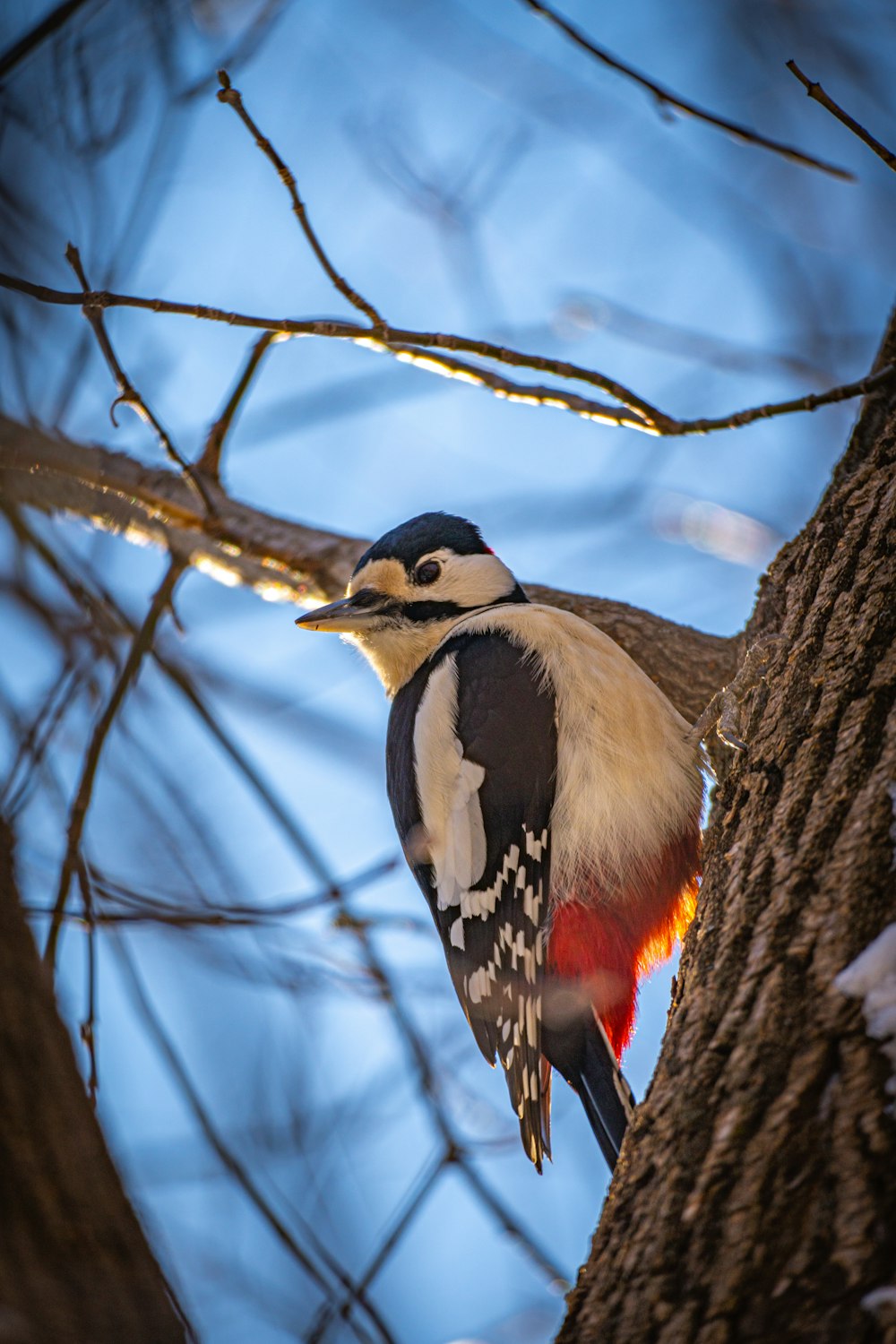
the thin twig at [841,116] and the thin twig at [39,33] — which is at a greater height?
the thin twig at [39,33]

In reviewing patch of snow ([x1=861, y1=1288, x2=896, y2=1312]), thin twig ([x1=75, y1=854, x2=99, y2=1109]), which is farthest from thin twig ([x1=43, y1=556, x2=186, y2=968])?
patch of snow ([x1=861, y1=1288, x2=896, y2=1312])

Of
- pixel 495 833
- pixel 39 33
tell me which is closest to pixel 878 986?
pixel 495 833

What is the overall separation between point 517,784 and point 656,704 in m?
0.36

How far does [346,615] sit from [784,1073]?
1.86 m

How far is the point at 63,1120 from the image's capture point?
3.45 ft

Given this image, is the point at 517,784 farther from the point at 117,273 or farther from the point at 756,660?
the point at 117,273

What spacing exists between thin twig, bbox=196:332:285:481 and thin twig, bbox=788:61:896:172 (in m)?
1.17

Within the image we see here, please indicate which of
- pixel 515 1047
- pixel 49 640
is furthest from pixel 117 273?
pixel 515 1047

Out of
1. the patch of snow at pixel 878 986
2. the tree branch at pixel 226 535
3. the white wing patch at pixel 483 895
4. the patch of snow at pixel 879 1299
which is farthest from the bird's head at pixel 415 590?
the patch of snow at pixel 879 1299

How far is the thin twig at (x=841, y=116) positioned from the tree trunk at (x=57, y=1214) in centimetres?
183

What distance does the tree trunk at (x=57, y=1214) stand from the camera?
3.14 ft

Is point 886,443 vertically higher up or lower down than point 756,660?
higher up

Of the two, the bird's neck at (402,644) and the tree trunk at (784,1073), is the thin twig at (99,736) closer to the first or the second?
the bird's neck at (402,644)

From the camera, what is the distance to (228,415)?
2.76 meters
